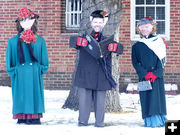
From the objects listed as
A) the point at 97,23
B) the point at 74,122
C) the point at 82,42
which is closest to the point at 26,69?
the point at 82,42

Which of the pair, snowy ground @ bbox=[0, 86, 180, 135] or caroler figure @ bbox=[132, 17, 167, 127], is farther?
caroler figure @ bbox=[132, 17, 167, 127]

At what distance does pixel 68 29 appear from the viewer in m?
13.7

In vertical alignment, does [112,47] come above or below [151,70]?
above

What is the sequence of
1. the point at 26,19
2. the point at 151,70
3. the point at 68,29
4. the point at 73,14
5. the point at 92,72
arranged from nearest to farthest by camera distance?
the point at 92,72, the point at 151,70, the point at 26,19, the point at 68,29, the point at 73,14

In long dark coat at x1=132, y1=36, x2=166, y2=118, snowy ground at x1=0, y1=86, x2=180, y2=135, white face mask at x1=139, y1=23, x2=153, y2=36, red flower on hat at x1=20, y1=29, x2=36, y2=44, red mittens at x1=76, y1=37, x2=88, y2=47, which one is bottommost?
snowy ground at x1=0, y1=86, x2=180, y2=135

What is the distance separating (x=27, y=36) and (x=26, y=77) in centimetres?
67

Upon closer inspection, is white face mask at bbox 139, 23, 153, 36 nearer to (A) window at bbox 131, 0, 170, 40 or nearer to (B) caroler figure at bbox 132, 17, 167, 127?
(B) caroler figure at bbox 132, 17, 167, 127

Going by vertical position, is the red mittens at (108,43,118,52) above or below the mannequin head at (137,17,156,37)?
below

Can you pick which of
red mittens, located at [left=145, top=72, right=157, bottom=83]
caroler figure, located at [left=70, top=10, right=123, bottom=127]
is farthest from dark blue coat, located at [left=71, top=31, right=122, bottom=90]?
red mittens, located at [left=145, top=72, right=157, bottom=83]

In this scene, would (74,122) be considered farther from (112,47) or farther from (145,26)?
(145,26)

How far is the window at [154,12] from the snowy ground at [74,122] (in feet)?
8.76

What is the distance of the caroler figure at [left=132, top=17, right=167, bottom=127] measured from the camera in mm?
7398

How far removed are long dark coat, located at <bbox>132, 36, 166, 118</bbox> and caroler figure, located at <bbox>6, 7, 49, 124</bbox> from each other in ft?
5.09

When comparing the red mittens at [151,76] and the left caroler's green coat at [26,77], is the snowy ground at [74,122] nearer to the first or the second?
the left caroler's green coat at [26,77]
